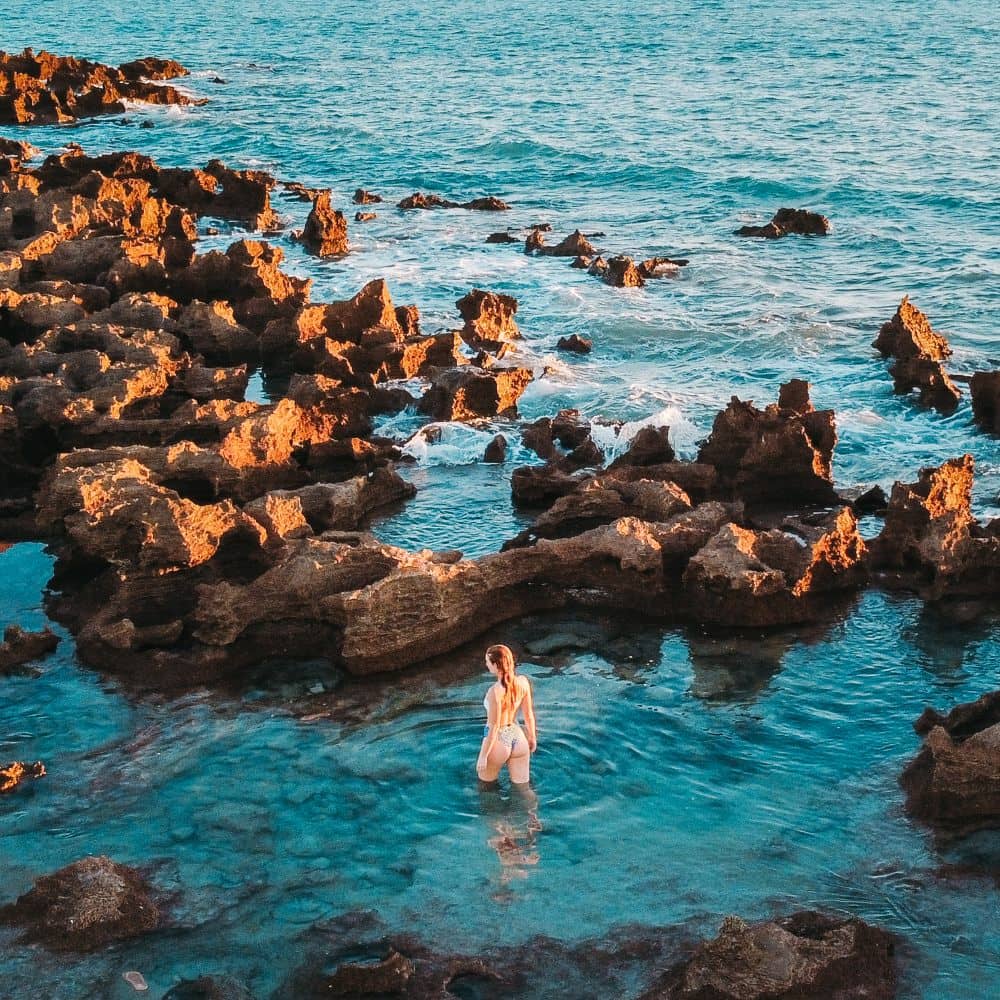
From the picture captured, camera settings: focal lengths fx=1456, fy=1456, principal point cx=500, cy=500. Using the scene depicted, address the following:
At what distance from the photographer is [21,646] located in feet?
53.8

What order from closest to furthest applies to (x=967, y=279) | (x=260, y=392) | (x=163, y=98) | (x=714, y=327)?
(x=260, y=392)
(x=714, y=327)
(x=967, y=279)
(x=163, y=98)

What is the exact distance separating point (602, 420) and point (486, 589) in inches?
301

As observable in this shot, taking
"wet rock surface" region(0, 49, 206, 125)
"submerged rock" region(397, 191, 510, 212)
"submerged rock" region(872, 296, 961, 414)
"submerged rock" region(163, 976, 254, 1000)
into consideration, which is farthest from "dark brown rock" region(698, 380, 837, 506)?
"wet rock surface" region(0, 49, 206, 125)

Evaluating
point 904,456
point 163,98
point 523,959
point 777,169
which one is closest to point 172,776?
point 523,959

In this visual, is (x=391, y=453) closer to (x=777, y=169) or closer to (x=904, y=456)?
(x=904, y=456)

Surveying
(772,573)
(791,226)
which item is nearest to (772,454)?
(772,573)

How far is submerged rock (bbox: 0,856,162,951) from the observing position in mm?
11609

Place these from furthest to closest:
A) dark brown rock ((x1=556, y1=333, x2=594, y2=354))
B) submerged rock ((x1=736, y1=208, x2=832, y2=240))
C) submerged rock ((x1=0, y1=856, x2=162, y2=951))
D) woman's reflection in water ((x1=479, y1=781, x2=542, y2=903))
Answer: submerged rock ((x1=736, y1=208, x2=832, y2=240)), dark brown rock ((x1=556, y1=333, x2=594, y2=354)), woman's reflection in water ((x1=479, y1=781, x2=542, y2=903)), submerged rock ((x1=0, y1=856, x2=162, y2=951))

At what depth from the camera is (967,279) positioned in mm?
34375

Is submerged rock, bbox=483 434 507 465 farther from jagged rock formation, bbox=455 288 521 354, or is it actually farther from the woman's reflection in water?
the woman's reflection in water

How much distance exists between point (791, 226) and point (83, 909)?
1268 inches

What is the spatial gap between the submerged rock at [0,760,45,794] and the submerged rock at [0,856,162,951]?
2004 millimetres

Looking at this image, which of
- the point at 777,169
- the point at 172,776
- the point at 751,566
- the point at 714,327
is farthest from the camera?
the point at 777,169

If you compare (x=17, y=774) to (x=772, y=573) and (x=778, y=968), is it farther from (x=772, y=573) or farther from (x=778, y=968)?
(x=772, y=573)
